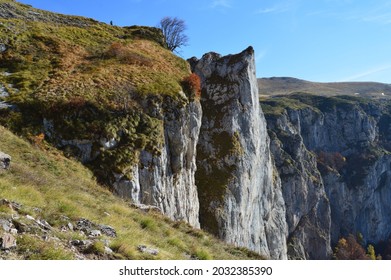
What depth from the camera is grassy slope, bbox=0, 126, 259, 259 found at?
11664 mm

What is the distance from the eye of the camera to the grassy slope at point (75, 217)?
11664 millimetres

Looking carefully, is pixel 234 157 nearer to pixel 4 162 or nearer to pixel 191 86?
pixel 191 86

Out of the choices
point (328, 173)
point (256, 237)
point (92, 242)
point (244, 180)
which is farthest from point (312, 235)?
point (92, 242)

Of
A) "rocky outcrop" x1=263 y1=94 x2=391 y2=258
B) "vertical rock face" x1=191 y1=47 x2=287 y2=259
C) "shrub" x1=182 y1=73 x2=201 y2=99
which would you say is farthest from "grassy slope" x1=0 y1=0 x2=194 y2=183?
"rocky outcrop" x1=263 y1=94 x2=391 y2=258

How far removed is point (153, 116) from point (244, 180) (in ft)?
76.2

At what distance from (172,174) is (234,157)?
18.3 m

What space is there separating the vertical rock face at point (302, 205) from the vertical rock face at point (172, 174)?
3192 inches

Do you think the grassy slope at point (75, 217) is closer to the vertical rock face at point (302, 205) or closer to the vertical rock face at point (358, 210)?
the vertical rock face at point (302, 205)

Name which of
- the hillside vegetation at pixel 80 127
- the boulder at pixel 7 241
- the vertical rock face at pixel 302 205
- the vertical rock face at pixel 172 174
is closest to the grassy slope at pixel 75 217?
the hillside vegetation at pixel 80 127

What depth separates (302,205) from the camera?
129875 mm

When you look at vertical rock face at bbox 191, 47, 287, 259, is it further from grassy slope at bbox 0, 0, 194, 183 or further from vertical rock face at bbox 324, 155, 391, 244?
vertical rock face at bbox 324, 155, 391, 244

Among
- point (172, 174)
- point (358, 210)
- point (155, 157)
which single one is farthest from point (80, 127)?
point (358, 210)

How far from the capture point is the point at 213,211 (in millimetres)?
48562

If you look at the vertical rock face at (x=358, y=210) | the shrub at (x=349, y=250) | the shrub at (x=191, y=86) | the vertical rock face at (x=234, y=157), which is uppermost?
the shrub at (x=191, y=86)
